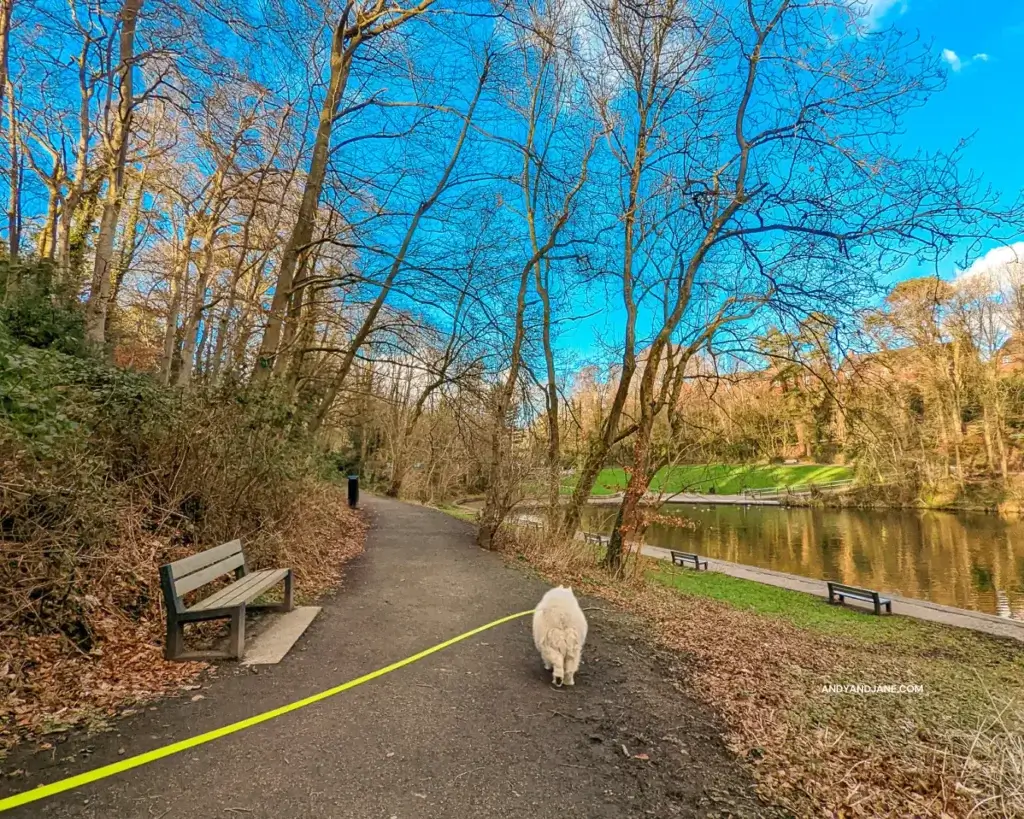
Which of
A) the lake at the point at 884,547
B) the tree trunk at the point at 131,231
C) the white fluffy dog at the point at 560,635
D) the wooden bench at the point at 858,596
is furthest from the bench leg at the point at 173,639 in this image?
the tree trunk at the point at 131,231

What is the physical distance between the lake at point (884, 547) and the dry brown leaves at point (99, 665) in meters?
9.20

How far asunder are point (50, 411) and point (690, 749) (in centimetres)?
588

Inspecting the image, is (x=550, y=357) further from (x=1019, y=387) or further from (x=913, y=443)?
(x=1019, y=387)

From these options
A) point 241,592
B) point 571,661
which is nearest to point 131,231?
point 241,592

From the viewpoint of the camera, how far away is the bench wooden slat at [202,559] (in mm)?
4250

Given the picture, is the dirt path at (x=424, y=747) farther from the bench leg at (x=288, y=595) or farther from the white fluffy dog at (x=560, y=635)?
the bench leg at (x=288, y=595)

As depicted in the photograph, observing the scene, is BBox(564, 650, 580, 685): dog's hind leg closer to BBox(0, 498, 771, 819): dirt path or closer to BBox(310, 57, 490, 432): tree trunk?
BBox(0, 498, 771, 819): dirt path

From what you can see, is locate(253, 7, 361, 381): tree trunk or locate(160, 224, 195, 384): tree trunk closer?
locate(253, 7, 361, 381): tree trunk

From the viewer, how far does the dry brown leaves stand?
328 centimetres

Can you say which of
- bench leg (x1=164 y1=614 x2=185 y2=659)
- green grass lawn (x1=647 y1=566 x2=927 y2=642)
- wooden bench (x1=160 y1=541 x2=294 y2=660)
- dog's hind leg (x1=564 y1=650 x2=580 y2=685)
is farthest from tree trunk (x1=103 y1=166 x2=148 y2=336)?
green grass lawn (x1=647 y1=566 x2=927 y2=642)

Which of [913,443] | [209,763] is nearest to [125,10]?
[209,763]

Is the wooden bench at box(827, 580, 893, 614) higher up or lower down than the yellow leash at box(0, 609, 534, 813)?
lower down

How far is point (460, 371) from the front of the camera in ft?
34.0

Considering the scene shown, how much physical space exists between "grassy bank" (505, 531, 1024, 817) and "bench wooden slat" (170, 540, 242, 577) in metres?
4.43
